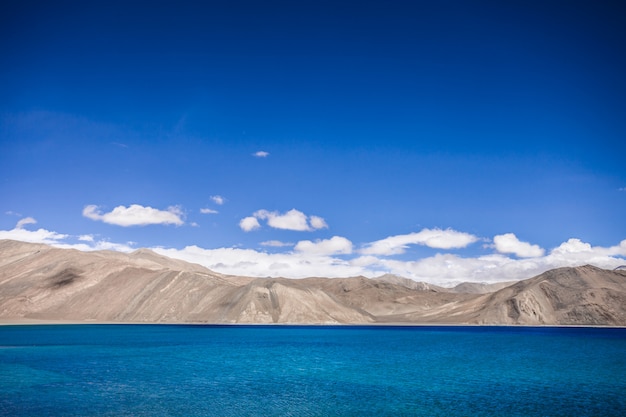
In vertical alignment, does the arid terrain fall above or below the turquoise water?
above

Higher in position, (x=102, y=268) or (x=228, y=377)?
(x=102, y=268)

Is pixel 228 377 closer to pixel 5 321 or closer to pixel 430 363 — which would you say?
pixel 430 363

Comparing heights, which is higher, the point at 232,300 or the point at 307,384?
the point at 232,300

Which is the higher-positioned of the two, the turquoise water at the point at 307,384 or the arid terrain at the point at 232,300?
the arid terrain at the point at 232,300

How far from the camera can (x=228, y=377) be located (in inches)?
1649

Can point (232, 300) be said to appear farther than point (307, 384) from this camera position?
Yes

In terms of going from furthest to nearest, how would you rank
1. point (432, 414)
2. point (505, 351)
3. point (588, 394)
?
point (505, 351), point (588, 394), point (432, 414)

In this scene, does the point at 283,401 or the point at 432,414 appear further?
the point at 283,401

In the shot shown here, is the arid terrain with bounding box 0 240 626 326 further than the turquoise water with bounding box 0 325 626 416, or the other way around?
the arid terrain with bounding box 0 240 626 326

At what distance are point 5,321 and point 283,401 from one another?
158 meters

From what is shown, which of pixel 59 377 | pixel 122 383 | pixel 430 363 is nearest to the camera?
pixel 122 383

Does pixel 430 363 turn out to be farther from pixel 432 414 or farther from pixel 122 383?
pixel 122 383

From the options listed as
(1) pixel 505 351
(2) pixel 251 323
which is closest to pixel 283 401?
(1) pixel 505 351

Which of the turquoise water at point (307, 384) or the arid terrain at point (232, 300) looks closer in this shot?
the turquoise water at point (307, 384)
